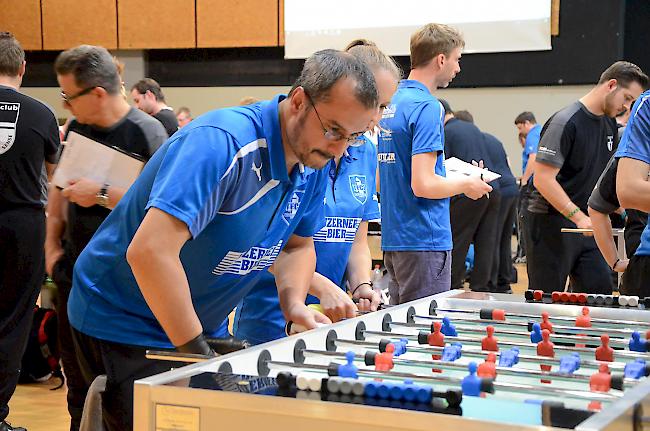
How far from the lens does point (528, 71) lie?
1034 centimetres

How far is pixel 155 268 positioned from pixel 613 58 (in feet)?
29.6

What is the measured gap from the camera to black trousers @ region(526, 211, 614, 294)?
14.9 feet

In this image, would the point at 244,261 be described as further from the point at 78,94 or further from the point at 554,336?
the point at 78,94

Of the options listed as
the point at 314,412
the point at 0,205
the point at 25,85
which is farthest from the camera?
the point at 25,85

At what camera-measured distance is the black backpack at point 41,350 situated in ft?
16.3

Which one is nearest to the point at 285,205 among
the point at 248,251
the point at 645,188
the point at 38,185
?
→ the point at 248,251

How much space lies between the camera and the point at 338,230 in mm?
2943

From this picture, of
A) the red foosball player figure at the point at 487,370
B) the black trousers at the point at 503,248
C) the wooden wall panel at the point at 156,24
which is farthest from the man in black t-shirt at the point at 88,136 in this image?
the wooden wall panel at the point at 156,24

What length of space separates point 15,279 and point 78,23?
349 inches

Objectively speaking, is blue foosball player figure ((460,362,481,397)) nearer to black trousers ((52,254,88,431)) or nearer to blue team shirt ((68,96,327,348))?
blue team shirt ((68,96,327,348))

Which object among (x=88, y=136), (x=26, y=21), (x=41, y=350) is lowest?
(x=41, y=350)

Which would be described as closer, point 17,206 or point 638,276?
point 638,276

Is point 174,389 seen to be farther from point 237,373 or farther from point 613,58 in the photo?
point 613,58

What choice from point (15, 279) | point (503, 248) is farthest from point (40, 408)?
point (503, 248)
